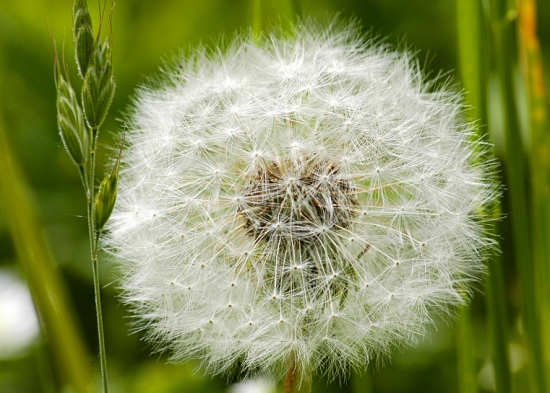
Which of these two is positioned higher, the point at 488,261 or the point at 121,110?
the point at 121,110

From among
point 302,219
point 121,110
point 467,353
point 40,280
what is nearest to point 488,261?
point 467,353

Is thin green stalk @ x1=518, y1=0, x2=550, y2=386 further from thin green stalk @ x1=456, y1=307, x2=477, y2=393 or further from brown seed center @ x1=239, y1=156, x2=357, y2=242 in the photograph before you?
brown seed center @ x1=239, y1=156, x2=357, y2=242

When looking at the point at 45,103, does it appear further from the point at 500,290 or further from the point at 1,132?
the point at 500,290

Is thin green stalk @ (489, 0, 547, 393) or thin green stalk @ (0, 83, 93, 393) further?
thin green stalk @ (489, 0, 547, 393)

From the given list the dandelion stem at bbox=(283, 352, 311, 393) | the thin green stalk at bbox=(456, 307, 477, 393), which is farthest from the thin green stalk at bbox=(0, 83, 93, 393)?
the thin green stalk at bbox=(456, 307, 477, 393)

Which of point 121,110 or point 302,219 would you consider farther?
point 121,110

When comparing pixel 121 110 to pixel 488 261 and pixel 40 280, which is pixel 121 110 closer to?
pixel 40 280

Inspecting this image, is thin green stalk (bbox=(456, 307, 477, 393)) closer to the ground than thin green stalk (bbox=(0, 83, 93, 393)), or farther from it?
closer to the ground
